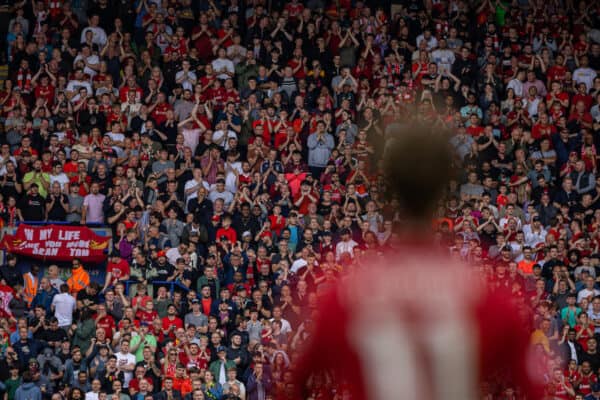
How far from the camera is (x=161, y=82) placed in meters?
22.1

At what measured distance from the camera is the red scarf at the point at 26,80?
2181 cm

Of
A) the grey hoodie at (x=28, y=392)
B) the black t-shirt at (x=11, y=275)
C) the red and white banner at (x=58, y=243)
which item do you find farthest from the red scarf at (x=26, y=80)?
the grey hoodie at (x=28, y=392)

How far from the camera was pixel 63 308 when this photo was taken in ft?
57.9

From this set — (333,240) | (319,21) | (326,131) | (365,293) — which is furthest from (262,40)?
(365,293)

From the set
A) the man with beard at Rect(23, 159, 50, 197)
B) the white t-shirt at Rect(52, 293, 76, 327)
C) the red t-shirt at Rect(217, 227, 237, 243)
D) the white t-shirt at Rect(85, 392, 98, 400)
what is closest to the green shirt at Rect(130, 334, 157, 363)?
the white t-shirt at Rect(85, 392, 98, 400)

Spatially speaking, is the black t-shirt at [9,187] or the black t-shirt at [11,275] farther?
the black t-shirt at [9,187]

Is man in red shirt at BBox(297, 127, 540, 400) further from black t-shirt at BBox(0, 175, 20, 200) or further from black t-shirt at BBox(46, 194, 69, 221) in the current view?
black t-shirt at BBox(0, 175, 20, 200)

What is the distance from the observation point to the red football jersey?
2418 mm

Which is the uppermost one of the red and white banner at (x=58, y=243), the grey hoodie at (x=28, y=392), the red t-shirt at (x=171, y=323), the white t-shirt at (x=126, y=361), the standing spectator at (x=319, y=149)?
the standing spectator at (x=319, y=149)

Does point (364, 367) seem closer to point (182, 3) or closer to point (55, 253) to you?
point (55, 253)

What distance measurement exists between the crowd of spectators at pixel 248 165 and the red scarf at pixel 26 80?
47 mm

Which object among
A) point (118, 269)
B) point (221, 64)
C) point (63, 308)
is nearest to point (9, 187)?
point (118, 269)

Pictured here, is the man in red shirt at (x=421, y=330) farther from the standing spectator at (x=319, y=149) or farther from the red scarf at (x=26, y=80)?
the red scarf at (x=26, y=80)

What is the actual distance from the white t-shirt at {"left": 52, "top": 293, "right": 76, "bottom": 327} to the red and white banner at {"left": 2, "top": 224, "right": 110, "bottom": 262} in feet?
4.25
